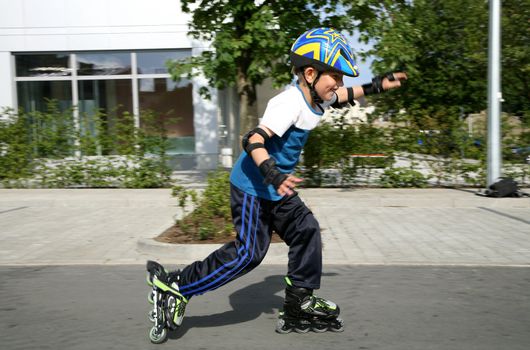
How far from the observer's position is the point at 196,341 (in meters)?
3.62

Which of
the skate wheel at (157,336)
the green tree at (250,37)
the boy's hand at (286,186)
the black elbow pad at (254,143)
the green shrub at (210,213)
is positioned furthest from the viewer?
the green tree at (250,37)

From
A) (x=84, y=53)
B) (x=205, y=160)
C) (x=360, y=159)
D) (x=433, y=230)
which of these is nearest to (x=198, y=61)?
(x=360, y=159)

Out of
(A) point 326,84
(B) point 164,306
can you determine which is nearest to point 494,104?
(A) point 326,84

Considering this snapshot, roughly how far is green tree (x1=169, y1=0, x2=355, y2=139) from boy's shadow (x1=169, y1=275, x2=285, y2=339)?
15.5ft

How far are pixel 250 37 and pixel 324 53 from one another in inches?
217

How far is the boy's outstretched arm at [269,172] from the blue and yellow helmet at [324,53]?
53cm

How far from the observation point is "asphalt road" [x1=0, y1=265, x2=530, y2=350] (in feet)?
11.8

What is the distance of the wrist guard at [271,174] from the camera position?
309 cm

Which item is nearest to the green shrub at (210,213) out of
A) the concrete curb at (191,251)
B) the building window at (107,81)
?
the concrete curb at (191,251)

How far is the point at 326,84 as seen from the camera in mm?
3488

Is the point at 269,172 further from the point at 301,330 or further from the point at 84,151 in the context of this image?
the point at 84,151

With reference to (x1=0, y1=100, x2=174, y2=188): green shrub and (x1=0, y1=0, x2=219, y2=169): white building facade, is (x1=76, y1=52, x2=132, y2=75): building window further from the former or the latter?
(x1=0, y1=100, x2=174, y2=188): green shrub

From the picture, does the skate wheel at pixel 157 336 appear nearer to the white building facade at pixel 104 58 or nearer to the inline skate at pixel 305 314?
the inline skate at pixel 305 314

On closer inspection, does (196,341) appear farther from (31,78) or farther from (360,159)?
(31,78)
